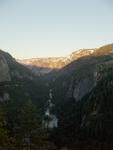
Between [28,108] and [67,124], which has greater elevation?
[28,108]

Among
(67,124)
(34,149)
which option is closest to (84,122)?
(67,124)

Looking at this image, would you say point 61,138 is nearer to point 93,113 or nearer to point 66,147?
point 66,147

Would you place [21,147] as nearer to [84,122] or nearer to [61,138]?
[61,138]

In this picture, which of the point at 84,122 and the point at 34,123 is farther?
the point at 84,122

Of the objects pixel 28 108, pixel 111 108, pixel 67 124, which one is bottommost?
pixel 67 124

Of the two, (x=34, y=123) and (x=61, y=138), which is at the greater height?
(x=34, y=123)

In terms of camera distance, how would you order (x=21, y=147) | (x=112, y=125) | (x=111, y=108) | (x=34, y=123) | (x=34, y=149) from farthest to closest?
(x=111, y=108) → (x=112, y=125) → (x=34, y=149) → (x=21, y=147) → (x=34, y=123)

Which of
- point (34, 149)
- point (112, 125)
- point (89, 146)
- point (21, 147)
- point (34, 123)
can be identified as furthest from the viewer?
point (112, 125)

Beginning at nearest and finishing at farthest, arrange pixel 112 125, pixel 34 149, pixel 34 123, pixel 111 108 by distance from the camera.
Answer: pixel 34 123
pixel 34 149
pixel 112 125
pixel 111 108

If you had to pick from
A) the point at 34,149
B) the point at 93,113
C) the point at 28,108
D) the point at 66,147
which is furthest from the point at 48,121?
the point at 28,108

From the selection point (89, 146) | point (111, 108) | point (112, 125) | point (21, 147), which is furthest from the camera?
point (111, 108)
